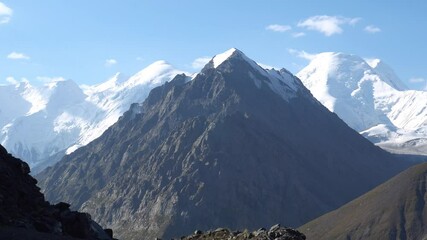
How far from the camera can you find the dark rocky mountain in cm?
4531

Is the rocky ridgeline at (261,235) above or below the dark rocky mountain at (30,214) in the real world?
below

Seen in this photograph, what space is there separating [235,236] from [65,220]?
13.4 m

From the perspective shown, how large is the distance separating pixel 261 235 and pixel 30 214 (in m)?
17.3

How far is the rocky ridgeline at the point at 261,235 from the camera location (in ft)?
159

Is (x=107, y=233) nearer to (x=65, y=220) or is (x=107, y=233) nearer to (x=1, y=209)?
(x=65, y=220)

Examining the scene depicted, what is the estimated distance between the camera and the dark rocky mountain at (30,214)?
149 ft

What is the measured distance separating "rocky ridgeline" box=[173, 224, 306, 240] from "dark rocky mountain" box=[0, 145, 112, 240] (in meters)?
8.63

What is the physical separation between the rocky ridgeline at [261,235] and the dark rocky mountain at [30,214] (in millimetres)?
8633

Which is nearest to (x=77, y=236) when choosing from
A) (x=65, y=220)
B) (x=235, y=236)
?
(x=65, y=220)

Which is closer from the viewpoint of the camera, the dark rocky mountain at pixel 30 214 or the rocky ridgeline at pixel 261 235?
the dark rocky mountain at pixel 30 214

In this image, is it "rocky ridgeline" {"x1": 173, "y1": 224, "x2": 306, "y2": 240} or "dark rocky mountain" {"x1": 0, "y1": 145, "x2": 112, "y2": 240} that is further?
"rocky ridgeline" {"x1": 173, "y1": 224, "x2": 306, "y2": 240}

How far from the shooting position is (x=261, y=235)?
49.8 m

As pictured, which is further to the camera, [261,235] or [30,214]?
[261,235]

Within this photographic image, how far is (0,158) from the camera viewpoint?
53062mm
